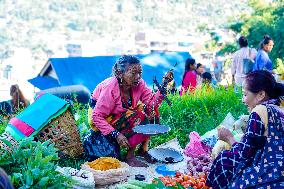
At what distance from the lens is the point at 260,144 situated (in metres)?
2.94

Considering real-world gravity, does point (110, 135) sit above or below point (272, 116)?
below

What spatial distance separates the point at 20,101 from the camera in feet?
21.6

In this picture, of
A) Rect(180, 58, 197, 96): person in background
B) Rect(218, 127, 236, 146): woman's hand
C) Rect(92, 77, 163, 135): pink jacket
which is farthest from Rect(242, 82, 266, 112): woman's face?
Rect(180, 58, 197, 96): person in background

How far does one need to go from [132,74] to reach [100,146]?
0.84 m

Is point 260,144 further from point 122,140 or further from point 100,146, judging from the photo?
point 100,146

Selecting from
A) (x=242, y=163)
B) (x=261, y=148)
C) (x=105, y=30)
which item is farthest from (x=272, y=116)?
(x=105, y=30)

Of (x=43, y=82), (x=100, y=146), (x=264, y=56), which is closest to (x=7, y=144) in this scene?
(x=100, y=146)

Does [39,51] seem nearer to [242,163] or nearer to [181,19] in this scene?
[181,19]

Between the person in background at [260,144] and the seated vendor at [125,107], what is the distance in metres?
1.37

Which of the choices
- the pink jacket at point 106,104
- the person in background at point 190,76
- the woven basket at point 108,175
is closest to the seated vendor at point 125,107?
the pink jacket at point 106,104

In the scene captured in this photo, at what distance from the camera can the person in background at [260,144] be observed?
9.52ft

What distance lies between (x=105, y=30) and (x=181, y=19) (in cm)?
1763

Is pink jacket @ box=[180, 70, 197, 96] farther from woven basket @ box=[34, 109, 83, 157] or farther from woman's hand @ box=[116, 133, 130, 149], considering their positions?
woman's hand @ box=[116, 133, 130, 149]

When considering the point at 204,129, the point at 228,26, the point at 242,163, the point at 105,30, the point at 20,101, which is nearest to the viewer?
the point at 242,163
